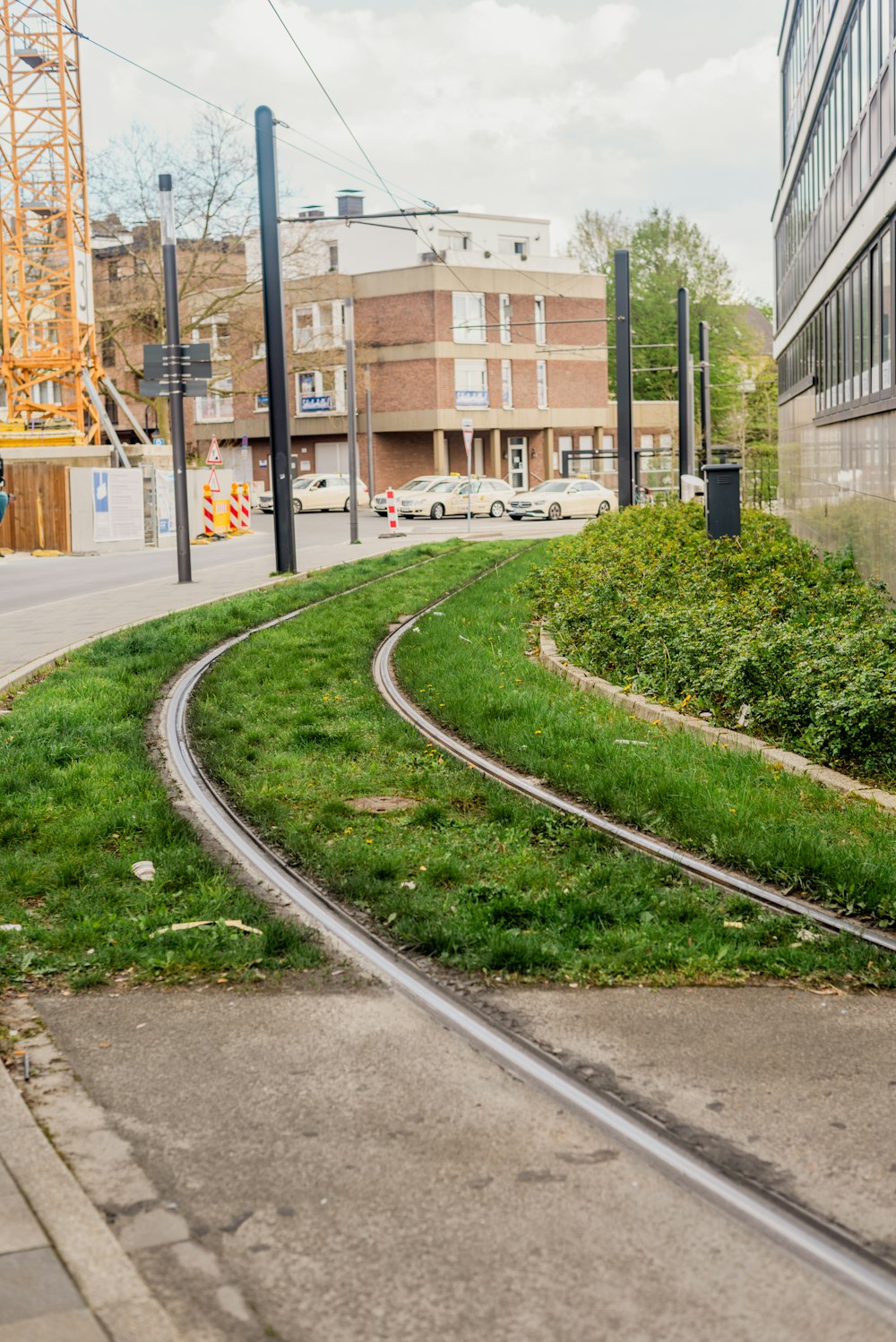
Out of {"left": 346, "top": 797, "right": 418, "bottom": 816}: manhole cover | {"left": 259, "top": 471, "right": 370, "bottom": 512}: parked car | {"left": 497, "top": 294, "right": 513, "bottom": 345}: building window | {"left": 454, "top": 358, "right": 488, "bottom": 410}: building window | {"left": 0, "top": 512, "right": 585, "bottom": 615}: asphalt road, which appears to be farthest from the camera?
{"left": 497, "top": 294, "right": 513, "bottom": 345}: building window

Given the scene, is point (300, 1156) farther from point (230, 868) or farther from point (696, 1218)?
point (230, 868)

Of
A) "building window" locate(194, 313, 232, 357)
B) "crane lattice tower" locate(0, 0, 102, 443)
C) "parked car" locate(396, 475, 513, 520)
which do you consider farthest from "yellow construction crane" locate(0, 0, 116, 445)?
"building window" locate(194, 313, 232, 357)

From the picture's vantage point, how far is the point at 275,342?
2414 cm

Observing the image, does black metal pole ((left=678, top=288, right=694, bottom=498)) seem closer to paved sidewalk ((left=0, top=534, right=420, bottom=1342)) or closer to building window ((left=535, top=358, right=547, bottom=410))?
building window ((left=535, top=358, right=547, bottom=410))

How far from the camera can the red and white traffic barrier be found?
39938 millimetres

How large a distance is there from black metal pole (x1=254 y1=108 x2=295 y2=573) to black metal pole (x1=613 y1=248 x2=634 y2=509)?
1263 cm

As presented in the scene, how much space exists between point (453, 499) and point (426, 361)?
19088mm

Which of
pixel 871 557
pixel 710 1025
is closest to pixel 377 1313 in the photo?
pixel 710 1025

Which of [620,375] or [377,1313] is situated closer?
[377,1313]

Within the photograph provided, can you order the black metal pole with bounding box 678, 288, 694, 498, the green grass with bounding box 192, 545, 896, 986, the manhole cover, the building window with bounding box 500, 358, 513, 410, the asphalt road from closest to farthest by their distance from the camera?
the green grass with bounding box 192, 545, 896, 986
the manhole cover
the asphalt road
the black metal pole with bounding box 678, 288, 694, 498
the building window with bounding box 500, 358, 513, 410

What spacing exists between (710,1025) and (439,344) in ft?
234

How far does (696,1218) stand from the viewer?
3572mm

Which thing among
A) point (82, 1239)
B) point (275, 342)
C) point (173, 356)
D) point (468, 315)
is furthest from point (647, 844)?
point (468, 315)

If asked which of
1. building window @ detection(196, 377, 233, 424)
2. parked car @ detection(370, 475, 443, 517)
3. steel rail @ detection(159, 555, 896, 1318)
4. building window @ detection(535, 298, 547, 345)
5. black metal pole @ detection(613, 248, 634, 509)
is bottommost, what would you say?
steel rail @ detection(159, 555, 896, 1318)
